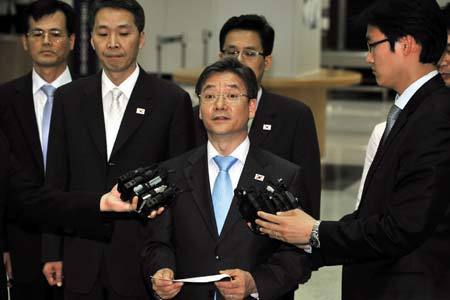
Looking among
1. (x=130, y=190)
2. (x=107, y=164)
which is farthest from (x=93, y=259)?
(x=130, y=190)

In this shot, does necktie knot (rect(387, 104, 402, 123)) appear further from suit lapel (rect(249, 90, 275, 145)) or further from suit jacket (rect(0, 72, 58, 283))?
suit jacket (rect(0, 72, 58, 283))

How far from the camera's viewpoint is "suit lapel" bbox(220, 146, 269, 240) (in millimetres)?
3625

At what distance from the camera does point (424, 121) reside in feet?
10.4

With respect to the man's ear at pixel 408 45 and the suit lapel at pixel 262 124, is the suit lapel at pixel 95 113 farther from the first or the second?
the man's ear at pixel 408 45

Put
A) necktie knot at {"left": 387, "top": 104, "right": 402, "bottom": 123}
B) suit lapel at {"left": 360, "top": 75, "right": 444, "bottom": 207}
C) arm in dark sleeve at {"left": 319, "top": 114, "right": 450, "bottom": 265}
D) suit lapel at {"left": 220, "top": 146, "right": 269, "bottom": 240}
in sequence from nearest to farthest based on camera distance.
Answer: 1. arm in dark sleeve at {"left": 319, "top": 114, "right": 450, "bottom": 265}
2. suit lapel at {"left": 360, "top": 75, "right": 444, "bottom": 207}
3. necktie knot at {"left": 387, "top": 104, "right": 402, "bottom": 123}
4. suit lapel at {"left": 220, "top": 146, "right": 269, "bottom": 240}

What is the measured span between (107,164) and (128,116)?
0.24m

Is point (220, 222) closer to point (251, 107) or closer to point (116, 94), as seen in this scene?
point (251, 107)

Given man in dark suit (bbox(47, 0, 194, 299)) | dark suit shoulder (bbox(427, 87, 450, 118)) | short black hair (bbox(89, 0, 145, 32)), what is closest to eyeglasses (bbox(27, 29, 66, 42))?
short black hair (bbox(89, 0, 145, 32))

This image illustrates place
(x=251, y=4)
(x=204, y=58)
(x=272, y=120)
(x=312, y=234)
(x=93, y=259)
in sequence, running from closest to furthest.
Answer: (x=312, y=234), (x=93, y=259), (x=272, y=120), (x=251, y=4), (x=204, y=58)

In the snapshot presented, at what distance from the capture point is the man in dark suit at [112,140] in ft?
13.8

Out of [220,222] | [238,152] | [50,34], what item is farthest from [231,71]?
[50,34]

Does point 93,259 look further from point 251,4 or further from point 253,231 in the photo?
point 251,4

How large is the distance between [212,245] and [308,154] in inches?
42.3

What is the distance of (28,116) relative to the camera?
482 cm
